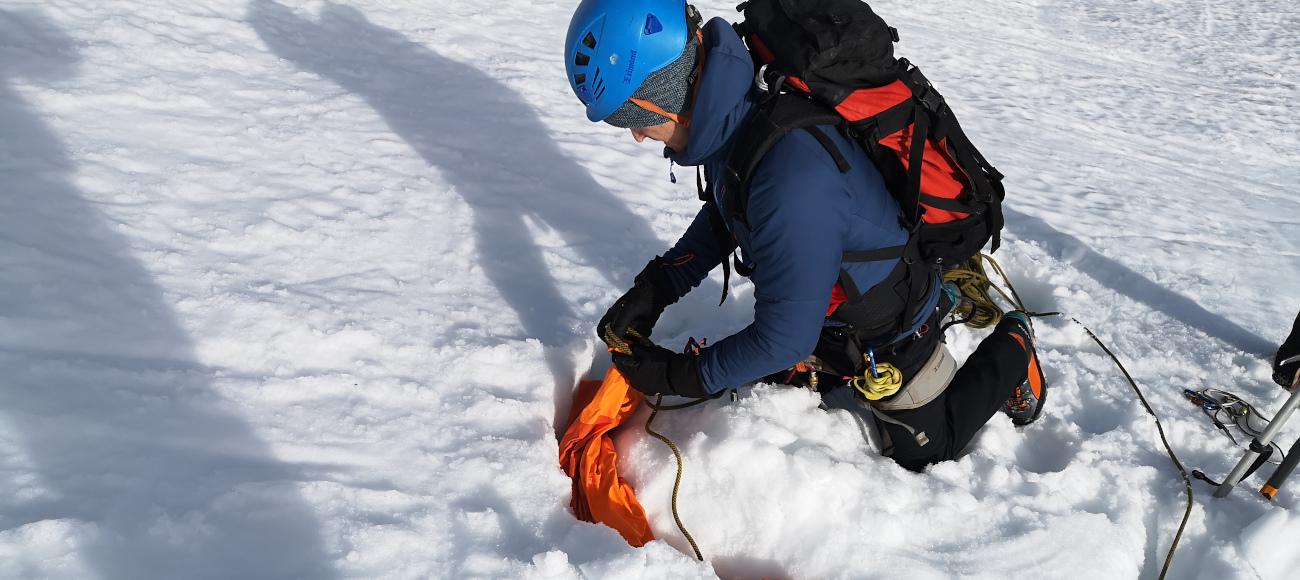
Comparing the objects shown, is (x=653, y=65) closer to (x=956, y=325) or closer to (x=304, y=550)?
(x=304, y=550)

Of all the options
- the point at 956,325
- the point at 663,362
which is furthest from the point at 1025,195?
the point at 663,362

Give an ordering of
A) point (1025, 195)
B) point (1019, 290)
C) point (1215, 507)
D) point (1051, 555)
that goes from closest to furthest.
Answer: point (1051, 555)
point (1215, 507)
point (1019, 290)
point (1025, 195)

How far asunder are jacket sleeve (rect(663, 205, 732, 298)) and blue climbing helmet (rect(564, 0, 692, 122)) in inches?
35.5

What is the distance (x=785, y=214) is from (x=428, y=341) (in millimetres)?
1868

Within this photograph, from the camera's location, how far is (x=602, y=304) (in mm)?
4090

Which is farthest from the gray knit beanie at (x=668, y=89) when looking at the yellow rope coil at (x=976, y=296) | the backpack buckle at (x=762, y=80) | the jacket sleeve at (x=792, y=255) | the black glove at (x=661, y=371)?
the yellow rope coil at (x=976, y=296)

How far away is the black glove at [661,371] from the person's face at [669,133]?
74 centimetres

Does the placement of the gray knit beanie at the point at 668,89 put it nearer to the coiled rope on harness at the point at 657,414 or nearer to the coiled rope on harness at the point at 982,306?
the coiled rope on harness at the point at 657,414

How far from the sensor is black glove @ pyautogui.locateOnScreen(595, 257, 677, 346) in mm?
3076

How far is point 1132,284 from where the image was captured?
4.93 meters

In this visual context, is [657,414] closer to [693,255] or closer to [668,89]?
[693,255]

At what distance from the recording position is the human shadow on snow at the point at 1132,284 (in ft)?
14.5

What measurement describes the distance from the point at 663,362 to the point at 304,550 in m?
1.28

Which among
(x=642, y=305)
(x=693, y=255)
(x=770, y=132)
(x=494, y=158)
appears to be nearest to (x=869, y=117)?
(x=770, y=132)
